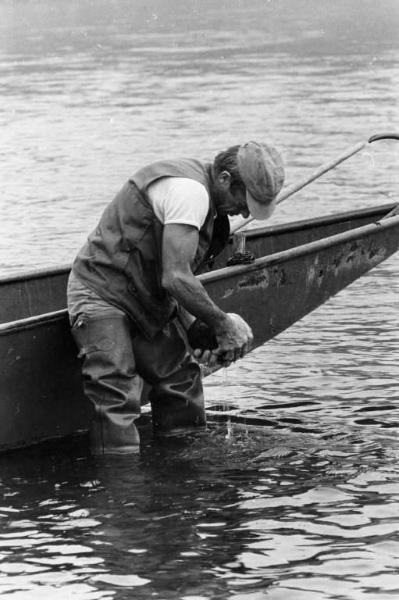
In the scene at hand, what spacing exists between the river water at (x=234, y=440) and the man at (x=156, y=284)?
1.41 ft

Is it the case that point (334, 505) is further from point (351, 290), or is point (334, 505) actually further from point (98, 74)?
point (98, 74)

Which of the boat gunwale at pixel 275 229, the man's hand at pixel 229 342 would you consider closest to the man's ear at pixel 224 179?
the man's hand at pixel 229 342

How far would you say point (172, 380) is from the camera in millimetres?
7930

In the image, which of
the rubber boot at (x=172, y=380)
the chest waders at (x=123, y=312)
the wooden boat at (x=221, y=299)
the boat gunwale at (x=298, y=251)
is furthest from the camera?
the boat gunwale at (x=298, y=251)

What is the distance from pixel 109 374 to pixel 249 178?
116 cm

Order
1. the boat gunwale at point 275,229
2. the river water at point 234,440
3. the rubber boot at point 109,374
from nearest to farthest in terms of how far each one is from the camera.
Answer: the river water at point 234,440 < the rubber boot at point 109,374 < the boat gunwale at point 275,229

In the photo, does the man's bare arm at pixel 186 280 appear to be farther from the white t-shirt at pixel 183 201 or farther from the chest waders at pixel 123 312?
the chest waders at pixel 123 312

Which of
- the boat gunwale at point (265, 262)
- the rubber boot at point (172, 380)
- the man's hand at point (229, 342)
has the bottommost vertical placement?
the rubber boot at point (172, 380)

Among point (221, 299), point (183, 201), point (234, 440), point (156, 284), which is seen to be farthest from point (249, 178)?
point (234, 440)

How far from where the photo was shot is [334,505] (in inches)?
280

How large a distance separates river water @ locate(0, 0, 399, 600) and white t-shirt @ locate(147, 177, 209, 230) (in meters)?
1.31

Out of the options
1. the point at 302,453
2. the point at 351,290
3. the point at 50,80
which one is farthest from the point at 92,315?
the point at 50,80

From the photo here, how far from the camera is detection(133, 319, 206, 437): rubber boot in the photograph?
7.78 metres

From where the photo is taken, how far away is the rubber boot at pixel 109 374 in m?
7.46
